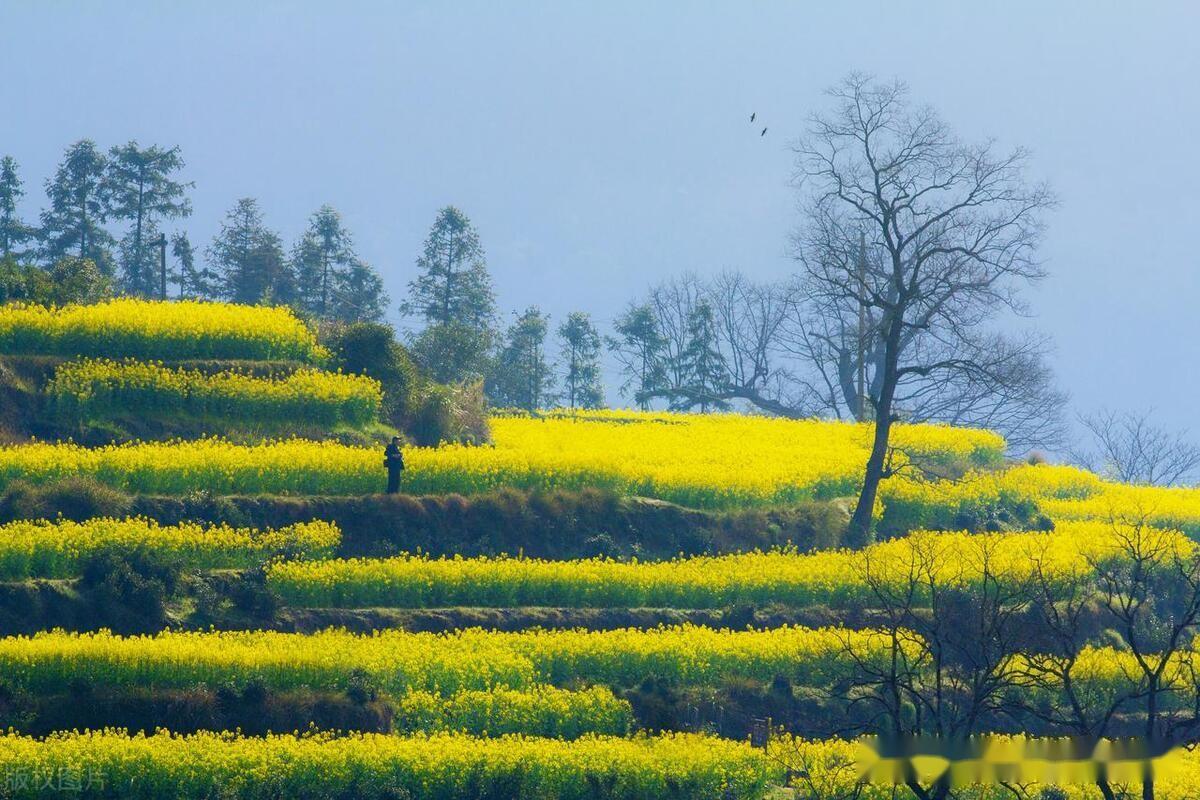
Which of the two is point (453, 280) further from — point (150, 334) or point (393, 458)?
point (393, 458)

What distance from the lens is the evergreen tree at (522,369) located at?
85.8 m

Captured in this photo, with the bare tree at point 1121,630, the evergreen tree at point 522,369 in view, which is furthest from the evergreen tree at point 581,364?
the bare tree at point 1121,630

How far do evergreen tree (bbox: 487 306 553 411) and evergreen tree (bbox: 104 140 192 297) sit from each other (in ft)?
58.9

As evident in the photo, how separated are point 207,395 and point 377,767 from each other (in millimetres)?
19354

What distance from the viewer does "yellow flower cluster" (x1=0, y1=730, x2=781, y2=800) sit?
26.0 meters

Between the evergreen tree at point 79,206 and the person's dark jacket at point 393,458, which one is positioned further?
the evergreen tree at point 79,206

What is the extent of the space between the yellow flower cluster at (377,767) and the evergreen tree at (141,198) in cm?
6029

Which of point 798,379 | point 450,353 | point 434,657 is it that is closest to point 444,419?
point 450,353

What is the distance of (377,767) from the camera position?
27.2 m

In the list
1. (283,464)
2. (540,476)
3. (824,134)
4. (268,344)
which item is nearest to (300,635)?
(283,464)

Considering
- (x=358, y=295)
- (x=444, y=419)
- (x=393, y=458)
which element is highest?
(x=358, y=295)

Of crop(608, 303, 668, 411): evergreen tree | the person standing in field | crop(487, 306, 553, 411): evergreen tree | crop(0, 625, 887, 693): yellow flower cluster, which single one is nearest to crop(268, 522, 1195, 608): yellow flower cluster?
crop(0, 625, 887, 693): yellow flower cluster

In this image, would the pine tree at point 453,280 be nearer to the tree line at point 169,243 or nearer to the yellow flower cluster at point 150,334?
the tree line at point 169,243

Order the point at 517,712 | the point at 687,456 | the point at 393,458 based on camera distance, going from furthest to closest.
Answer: the point at 687,456, the point at 393,458, the point at 517,712
